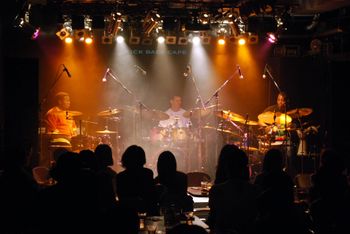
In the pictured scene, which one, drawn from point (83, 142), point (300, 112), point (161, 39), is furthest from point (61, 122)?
point (300, 112)

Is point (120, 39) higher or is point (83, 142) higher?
point (120, 39)

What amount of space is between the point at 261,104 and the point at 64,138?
5748 millimetres

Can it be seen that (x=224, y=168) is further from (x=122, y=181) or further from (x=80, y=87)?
(x=80, y=87)

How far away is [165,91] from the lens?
1653cm

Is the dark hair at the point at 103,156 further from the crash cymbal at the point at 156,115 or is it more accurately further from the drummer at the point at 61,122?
the drummer at the point at 61,122

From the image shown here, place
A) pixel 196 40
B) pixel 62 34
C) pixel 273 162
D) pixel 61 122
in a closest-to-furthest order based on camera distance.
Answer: pixel 273 162
pixel 62 34
pixel 61 122
pixel 196 40

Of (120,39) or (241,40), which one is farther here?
(120,39)

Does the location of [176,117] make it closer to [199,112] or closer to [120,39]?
[199,112]

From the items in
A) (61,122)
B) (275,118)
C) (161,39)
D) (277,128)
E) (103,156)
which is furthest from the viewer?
(161,39)

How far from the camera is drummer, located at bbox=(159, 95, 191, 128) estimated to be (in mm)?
15185

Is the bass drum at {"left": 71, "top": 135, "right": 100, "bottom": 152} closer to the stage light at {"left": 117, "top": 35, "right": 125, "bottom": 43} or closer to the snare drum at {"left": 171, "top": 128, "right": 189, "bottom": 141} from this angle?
the snare drum at {"left": 171, "top": 128, "right": 189, "bottom": 141}

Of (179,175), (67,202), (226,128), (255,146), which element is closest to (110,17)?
(226,128)

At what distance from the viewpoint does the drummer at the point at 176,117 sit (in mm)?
15185

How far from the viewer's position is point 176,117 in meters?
15.6
